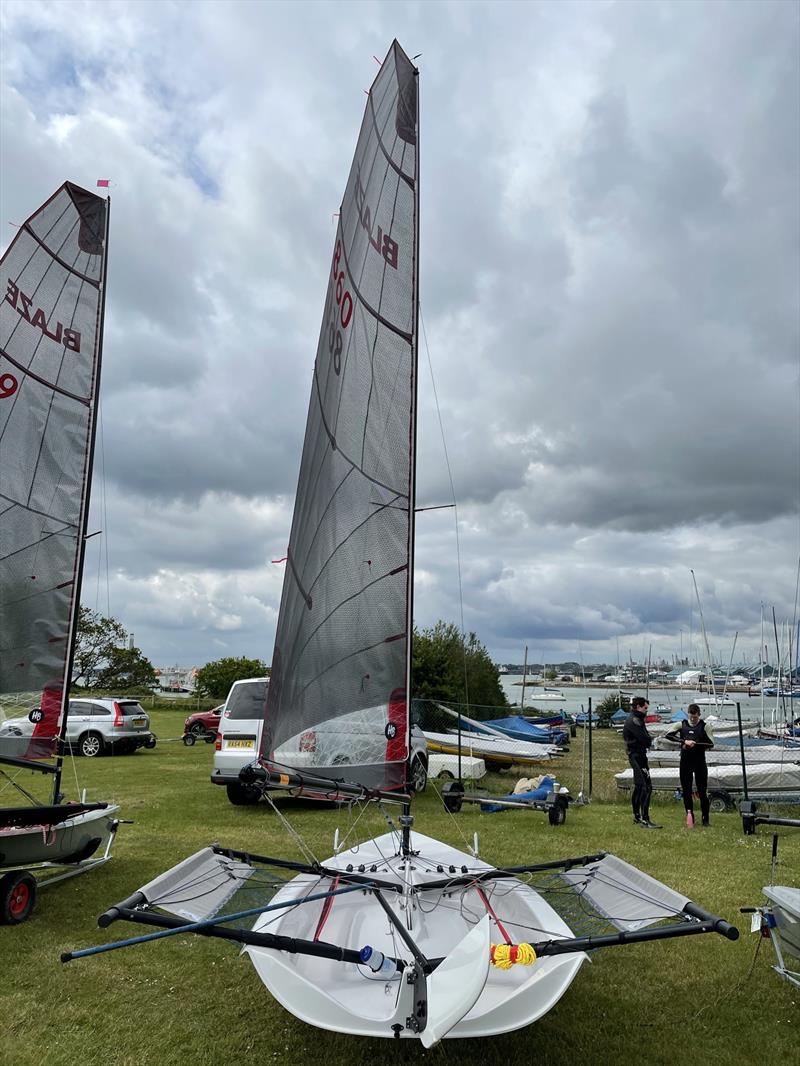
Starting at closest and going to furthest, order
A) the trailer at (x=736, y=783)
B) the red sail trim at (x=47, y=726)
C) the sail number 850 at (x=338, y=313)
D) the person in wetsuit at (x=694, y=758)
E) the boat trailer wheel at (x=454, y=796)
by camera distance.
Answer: the sail number 850 at (x=338, y=313)
the red sail trim at (x=47, y=726)
the boat trailer wheel at (x=454, y=796)
the person in wetsuit at (x=694, y=758)
the trailer at (x=736, y=783)

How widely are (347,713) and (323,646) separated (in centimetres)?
51

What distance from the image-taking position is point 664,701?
9475 centimetres

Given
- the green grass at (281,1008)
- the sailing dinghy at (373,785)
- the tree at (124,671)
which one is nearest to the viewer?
the sailing dinghy at (373,785)

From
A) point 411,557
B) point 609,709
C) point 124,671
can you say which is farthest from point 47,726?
point 609,709

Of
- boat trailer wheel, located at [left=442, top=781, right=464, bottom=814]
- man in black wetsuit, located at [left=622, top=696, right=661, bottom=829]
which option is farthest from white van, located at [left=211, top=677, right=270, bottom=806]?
man in black wetsuit, located at [left=622, top=696, right=661, bottom=829]

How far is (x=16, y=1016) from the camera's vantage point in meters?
3.86

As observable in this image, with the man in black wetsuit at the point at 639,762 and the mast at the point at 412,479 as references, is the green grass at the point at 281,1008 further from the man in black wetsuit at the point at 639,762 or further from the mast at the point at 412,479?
the man in black wetsuit at the point at 639,762

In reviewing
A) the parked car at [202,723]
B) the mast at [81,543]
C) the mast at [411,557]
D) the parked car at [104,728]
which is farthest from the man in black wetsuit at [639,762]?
the parked car at [202,723]

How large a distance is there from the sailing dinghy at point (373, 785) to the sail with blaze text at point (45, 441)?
105 inches

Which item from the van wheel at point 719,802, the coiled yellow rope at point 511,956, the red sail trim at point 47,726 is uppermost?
the red sail trim at point 47,726

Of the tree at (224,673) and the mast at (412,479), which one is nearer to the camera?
the mast at (412,479)

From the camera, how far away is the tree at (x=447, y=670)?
75.3 feet

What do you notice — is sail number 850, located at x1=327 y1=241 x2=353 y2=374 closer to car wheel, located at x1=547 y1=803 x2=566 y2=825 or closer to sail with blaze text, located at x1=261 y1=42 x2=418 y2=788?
sail with blaze text, located at x1=261 y1=42 x2=418 y2=788

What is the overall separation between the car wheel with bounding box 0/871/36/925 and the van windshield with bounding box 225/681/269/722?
463cm
